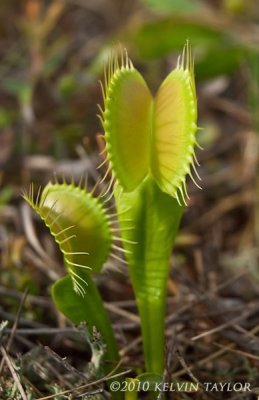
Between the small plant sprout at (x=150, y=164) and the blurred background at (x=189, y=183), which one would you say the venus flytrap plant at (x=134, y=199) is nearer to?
the small plant sprout at (x=150, y=164)

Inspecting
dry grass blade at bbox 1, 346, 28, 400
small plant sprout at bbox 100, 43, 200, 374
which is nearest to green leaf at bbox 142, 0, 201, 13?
small plant sprout at bbox 100, 43, 200, 374

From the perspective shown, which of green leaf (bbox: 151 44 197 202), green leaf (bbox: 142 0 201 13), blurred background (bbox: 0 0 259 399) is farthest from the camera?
green leaf (bbox: 142 0 201 13)

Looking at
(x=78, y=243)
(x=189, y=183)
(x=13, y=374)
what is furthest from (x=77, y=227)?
(x=189, y=183)

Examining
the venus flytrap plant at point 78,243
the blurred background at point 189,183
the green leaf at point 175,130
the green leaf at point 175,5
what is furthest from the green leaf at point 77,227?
the green leaf at point 175,5

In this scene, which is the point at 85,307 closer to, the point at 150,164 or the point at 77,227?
the point at 77,227

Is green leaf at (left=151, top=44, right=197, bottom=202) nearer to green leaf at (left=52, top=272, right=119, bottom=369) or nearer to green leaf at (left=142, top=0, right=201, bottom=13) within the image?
green leaf at (left=52, top=272, right=119, bottom=369)
